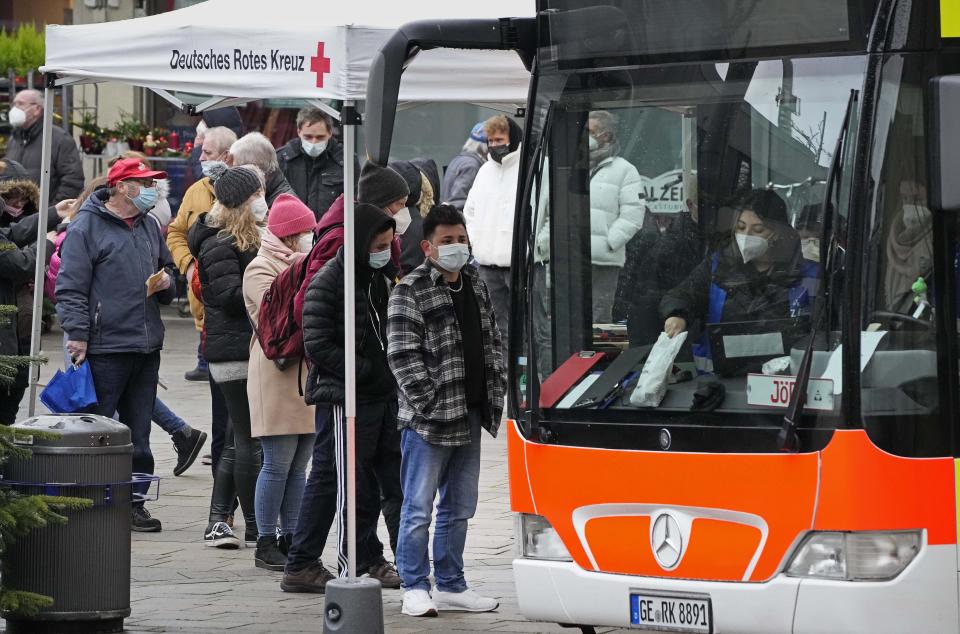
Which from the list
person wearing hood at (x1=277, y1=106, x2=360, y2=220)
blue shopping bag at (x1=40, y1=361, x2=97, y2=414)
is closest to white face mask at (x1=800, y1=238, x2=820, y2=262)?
blue shopping bag at (x1=40, y1=361, x2=97, y2=414)

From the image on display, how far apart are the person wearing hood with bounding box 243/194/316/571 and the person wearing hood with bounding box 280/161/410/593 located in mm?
424

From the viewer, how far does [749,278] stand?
5.76 metres

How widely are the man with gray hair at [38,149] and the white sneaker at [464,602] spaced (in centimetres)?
871

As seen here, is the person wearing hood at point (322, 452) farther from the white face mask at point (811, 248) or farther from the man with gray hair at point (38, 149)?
the man with gray hair at point (38, 149)

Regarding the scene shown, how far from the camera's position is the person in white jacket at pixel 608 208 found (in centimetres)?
599

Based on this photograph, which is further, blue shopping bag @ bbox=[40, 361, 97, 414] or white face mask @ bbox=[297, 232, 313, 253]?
blue shopping bag @ bbox=[40, 361, 97, 414]

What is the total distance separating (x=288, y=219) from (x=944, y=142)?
3907 mm

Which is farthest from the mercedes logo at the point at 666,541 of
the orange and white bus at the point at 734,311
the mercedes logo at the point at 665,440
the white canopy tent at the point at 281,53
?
the white canopy tent at the point at 281,53

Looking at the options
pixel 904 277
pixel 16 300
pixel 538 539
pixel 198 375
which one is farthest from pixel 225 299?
pixel 198 375

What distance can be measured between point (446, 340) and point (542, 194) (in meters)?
1.25

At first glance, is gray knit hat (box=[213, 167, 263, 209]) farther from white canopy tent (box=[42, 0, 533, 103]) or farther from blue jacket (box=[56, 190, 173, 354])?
white canopy tent (box=[42, 0, 533, 103])

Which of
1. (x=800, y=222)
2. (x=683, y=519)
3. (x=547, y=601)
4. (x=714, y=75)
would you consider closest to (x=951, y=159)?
(x=800, y=222)

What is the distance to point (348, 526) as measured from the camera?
6.95 meters

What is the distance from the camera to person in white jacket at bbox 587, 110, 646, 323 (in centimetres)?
599
